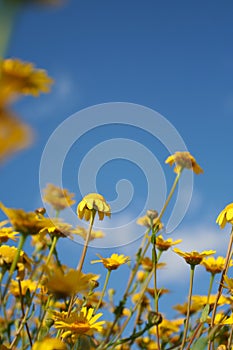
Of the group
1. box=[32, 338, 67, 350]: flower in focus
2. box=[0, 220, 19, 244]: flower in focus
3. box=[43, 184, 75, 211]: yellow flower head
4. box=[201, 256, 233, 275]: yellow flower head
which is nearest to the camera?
box=[32, 338, 67, 350]: flower in focus

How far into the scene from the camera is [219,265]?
4.79ft

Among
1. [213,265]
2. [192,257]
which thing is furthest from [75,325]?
[213,265]

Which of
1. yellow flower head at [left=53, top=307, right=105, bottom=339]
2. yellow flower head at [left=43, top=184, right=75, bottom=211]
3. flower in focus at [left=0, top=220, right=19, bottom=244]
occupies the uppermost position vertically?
yellow flower head at [left=43, top=184, right=75, bottom=211]

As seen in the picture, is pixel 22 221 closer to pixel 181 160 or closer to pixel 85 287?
pixel 85 287

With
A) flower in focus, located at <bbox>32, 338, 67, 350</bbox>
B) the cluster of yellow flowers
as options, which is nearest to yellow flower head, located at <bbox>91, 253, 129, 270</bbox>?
the cluster of yellow flowers

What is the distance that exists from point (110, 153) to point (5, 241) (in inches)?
14.5

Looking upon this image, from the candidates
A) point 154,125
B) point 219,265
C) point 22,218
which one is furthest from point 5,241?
point 219,265

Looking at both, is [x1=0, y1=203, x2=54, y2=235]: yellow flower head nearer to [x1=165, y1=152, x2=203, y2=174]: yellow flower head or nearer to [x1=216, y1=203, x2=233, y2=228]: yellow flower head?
[x1=216, y1=203, x2=233, y2=228]: yellow flower head

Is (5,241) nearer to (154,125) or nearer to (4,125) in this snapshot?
(154,125)

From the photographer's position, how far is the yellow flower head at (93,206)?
1236 mm

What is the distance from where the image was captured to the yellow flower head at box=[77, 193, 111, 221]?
1.24m

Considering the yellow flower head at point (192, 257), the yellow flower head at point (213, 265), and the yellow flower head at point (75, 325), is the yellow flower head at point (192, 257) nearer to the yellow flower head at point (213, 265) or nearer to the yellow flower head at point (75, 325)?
the yellow flower head at point (213, 265)

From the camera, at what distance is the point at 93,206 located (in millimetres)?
1233

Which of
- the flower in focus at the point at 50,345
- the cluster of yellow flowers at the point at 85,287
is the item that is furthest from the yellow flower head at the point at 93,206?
the flower in focus at the point at 50,345
